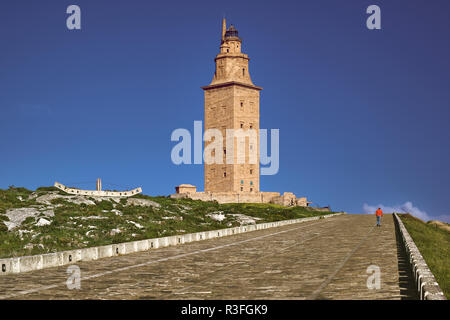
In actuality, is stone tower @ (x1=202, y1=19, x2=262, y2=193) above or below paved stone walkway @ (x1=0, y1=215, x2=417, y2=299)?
above

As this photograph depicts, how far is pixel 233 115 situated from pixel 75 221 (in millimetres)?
64982

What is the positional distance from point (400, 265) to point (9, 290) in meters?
10.4

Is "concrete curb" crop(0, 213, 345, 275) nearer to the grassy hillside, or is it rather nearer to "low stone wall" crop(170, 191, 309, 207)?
the grassy hillside

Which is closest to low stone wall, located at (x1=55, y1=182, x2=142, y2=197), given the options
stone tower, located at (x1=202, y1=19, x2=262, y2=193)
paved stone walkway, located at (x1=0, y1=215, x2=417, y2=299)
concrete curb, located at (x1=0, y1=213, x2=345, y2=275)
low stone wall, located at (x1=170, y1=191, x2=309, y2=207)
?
concrete curb, located at (x1=0, y1=213, x2=345, y2=275)

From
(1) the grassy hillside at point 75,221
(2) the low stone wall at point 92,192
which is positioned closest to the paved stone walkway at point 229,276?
(1) the grassy hillside at point 75,221

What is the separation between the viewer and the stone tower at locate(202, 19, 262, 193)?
3789 inches

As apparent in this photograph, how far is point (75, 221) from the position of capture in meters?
32.9

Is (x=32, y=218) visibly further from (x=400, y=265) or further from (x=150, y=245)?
(x=400, y=265)

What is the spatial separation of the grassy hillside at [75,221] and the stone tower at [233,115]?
147 ft

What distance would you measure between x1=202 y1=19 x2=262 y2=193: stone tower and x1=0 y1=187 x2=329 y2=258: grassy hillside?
147 feet

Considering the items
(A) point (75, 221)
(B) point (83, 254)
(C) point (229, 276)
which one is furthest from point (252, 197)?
(C) point (229, 276)

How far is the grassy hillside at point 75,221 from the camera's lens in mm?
24500

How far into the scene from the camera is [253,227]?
36.4 metres
